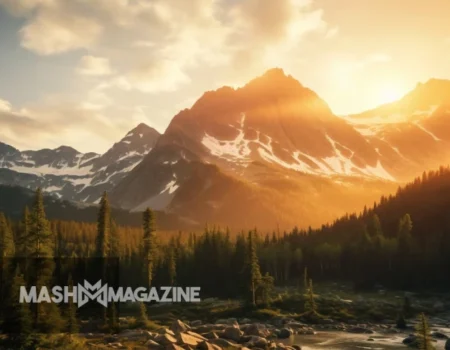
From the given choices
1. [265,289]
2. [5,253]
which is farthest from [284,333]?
[5,253]

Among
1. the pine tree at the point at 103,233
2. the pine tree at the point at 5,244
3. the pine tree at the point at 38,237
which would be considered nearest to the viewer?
the pine tree at the point at 38,237

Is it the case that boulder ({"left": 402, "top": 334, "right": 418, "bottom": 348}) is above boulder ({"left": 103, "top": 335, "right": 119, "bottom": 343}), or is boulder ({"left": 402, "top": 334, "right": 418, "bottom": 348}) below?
below

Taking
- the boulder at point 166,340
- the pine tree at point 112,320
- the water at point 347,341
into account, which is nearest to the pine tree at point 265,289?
the water at point 347,341

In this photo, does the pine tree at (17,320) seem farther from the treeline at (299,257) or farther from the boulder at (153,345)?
the treeline at (299,257)

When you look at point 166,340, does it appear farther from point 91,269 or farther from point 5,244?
point 5,244

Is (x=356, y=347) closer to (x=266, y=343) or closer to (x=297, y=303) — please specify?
(x=266, y=343)

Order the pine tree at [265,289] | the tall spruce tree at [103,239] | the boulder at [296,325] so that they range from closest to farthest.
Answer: the tall spruce tree at [103,239]
the boulder at [296,325]
the pine tree at [265,289]

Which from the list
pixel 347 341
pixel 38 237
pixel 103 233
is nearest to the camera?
pixel 38 237

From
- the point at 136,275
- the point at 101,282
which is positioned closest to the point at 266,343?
the point at 101,282

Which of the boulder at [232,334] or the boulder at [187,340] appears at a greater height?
the boulder at [187,340]

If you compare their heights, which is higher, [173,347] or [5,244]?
[5,244]

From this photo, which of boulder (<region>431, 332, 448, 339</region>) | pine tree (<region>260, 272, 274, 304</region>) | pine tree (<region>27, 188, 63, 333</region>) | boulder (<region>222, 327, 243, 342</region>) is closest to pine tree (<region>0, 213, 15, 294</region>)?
pine tree (<region>27, 188, 63, 333</region>)

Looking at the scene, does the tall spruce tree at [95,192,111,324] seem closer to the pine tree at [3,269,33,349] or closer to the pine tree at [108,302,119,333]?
the pine tree at [108,302,119,333]

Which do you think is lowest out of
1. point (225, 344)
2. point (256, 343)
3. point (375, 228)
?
point (256, 343)
